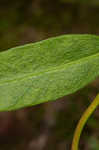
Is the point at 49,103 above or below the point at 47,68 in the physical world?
below

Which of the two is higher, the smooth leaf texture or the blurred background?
the smooth leaf texture

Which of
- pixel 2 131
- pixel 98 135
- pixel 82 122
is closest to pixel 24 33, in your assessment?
pixel 2 131

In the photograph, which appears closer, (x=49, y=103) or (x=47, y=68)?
(x=47, y=68)

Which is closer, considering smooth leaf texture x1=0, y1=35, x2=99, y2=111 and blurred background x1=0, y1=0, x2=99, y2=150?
smooth leaf texture x1=0, y1=35, x2=99, y2=111

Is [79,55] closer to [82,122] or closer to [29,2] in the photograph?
[82,122]
